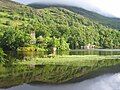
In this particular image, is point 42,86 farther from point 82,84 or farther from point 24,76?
point 24,76

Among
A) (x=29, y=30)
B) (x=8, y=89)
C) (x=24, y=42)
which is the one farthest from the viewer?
(x=29, y=30)

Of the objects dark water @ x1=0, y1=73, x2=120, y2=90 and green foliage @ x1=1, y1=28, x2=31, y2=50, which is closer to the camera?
dark water @ x1=0, y1=73, x2=120, y2=90

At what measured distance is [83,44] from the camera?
184 m

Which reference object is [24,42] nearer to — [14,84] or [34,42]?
[34,42]

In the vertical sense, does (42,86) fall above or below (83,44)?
above

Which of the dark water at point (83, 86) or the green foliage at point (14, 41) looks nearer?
the dark water at point (83, 86)

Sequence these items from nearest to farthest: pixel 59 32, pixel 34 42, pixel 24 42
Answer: pixel 24 42
pixel 34 42
pixel 59 32

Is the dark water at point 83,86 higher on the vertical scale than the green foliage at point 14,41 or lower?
higher

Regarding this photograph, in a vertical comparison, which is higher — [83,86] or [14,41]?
[83,86]

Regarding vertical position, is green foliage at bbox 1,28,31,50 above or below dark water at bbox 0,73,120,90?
below

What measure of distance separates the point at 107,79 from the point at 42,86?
986 cm

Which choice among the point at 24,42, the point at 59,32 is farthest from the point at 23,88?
the point at 59,32

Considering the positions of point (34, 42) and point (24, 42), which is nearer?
point (24, 42)

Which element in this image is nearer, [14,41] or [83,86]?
[83,86]
